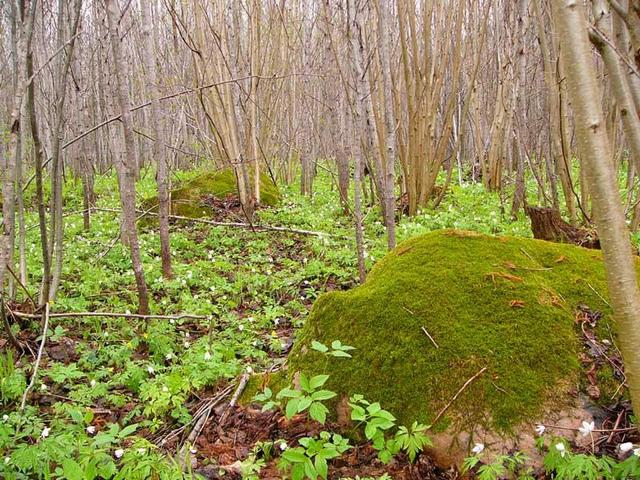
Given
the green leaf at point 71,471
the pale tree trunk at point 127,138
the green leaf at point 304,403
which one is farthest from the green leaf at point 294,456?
the pale tree trunk at point 127,138

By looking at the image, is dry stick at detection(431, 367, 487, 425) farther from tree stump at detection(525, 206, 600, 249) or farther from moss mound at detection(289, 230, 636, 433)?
tree stump at detection(525, 206, 600, 249)

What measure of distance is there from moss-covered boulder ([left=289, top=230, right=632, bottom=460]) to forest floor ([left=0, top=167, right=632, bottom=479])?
0.31 meters

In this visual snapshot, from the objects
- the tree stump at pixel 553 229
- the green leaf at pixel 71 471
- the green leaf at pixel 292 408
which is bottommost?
the green leaf at pixel 71 471

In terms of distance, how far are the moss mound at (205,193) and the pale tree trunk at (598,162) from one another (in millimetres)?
7566

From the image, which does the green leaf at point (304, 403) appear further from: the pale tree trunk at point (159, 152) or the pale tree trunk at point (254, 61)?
the pale tree trunk at point (254, 61)

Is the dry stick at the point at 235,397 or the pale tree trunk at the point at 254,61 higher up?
the pale tree trunk at the point at 254,61

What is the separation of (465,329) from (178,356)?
2085 mm

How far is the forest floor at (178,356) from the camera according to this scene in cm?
217

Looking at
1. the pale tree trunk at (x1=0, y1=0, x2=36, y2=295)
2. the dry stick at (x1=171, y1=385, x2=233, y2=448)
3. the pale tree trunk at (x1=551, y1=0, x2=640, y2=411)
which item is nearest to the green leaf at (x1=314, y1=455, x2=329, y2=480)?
the dry stick at (x1=171, y1=385, x2=233, y2=448)

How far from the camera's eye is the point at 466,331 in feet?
7.97

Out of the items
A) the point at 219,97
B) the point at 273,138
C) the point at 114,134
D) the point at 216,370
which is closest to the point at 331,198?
the point at 273,138

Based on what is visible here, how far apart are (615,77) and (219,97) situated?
23.4ft

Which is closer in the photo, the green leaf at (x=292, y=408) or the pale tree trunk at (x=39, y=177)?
the green leaf at (x=292, y=408)

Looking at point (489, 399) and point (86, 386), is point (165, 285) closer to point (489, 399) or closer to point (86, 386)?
point (86, 386)
